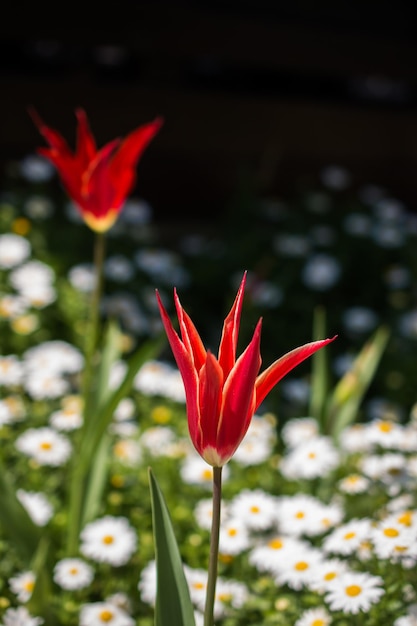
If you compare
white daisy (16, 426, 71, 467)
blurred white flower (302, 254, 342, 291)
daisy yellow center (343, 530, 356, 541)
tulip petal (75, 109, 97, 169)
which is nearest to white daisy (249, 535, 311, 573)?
daisy yellow center (343, 530, 356, 541)

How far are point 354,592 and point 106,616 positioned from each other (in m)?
0.42

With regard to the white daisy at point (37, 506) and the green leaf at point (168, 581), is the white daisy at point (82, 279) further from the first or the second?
the green leaf at point (168, 581)

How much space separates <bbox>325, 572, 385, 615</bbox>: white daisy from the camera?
128 centimetres

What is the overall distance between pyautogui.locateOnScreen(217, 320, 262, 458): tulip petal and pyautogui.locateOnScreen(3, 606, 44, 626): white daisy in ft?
1.99

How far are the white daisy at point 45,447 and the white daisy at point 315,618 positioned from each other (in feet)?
2.26

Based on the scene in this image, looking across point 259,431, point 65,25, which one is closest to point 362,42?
point 65,25

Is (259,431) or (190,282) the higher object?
(259,431)

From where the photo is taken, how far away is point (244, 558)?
1.68m

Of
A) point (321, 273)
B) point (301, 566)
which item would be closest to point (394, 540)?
point (301, 566)

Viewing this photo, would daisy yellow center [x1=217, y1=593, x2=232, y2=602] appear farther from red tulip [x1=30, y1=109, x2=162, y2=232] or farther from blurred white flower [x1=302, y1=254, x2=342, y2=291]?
blurred white flower [x1=302, y1=254, x2=342, y2=291]

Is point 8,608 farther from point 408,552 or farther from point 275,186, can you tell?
point 275,186

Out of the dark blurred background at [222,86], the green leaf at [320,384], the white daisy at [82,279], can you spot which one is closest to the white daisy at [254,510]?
the green leaf at [320,384]

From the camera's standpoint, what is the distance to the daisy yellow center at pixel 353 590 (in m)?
1.30

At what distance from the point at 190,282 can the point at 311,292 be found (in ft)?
1.40
